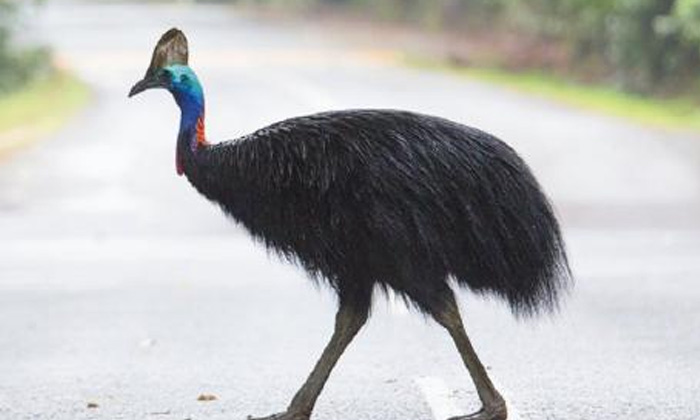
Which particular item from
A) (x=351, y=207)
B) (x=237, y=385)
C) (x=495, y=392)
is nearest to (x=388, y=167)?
(x=351, y=207)

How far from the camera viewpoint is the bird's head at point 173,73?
725 centimetres

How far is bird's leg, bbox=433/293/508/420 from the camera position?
7074 millimetres

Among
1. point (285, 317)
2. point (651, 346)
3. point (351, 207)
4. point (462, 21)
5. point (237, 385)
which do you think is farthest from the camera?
point (462, 21)

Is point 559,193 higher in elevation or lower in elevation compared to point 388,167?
lower

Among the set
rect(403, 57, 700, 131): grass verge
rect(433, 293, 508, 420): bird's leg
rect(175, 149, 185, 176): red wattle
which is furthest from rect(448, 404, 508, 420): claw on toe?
rect(403, 57, 700, 131): grass verge

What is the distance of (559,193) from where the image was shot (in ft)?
63.5

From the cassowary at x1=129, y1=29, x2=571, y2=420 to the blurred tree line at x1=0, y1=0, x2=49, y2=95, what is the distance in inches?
928

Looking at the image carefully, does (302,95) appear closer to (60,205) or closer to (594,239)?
(60,205)

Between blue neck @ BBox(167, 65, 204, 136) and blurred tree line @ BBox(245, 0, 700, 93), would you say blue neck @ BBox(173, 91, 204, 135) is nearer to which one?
blue neck @ BBox(167, 65, 204, 136)

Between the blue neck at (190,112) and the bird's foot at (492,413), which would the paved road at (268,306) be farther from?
the blue neck at (190,112)

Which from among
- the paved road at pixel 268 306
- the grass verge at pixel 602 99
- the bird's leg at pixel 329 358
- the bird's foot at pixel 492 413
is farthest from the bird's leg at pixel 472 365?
the grass verge at pixel 602 99

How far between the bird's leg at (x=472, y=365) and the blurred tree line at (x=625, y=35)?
1871 cm

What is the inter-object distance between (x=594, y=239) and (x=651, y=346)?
6.05 meters

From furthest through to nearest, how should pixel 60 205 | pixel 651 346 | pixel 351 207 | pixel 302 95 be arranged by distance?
pixel 302 95
pixel 60 205
pixel 651 346
pixel 351 207
